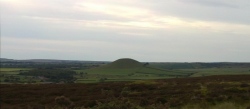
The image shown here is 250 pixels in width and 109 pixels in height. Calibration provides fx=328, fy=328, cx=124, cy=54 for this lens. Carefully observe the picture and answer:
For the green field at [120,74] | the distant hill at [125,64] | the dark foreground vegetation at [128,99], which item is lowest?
the green field at [120,74]

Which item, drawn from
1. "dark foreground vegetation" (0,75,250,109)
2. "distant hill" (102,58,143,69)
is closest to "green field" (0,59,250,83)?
"distant hill" (102,58,143,69)

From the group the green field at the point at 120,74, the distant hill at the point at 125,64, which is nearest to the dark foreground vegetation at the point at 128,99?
the green field at the point at 120,74

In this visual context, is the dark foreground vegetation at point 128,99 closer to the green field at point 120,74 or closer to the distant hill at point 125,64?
the green field at point 120,74

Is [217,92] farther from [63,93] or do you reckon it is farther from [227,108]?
[63,93]

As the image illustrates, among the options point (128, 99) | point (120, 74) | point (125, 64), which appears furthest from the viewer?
point (125, 64)

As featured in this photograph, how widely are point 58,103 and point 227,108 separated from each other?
11366 mm

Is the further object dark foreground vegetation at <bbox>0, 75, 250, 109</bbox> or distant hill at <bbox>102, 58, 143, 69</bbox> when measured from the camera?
distant hill at <bbox>102, 58, 143, 69</bbox>

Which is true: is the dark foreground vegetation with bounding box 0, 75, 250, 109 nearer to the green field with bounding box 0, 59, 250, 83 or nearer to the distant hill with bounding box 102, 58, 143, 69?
the green field with bounding box 0, 59, 250, 83

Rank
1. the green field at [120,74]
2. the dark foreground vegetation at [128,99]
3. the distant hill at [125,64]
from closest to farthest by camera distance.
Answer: the dark foreground vegetation at [128,99] → the green field at [120,74] → the distant hill at [125,64]

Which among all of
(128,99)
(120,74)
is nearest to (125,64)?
(120,74)

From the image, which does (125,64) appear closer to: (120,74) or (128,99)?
(120,74)

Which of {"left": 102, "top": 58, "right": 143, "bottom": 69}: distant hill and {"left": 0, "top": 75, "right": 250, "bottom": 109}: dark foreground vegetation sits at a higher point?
{"left": 102, "top": 58, "right": 143, "bottom": 69}: distant hill

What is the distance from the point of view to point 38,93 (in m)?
30.7

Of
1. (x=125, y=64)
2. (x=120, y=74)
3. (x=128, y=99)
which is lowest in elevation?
(x=120, y=74)
